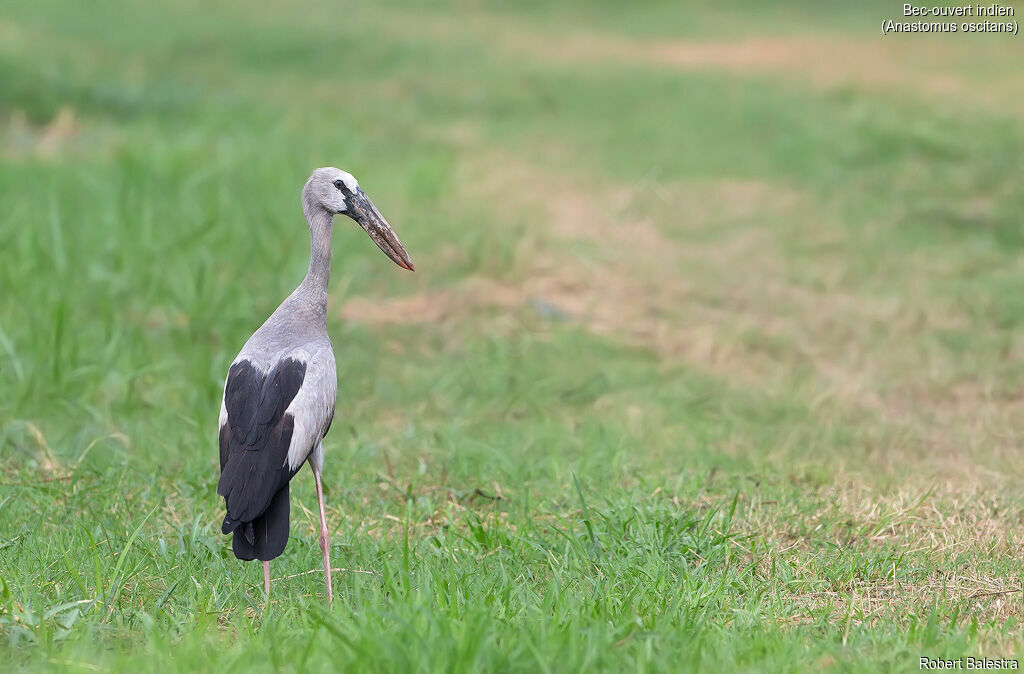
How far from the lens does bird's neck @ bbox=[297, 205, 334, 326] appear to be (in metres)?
4.23

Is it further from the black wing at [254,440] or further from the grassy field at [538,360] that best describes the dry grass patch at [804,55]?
the black wing at [254,440]

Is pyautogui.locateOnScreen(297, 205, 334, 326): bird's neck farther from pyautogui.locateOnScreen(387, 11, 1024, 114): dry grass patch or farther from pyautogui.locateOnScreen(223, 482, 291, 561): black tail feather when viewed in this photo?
pyautogui.locateOnScreen(387, 11, 1024, 114): dry grass patch

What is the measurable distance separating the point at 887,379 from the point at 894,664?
3.09 meters

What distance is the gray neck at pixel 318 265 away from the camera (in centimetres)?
422

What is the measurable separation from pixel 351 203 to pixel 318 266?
0.25m

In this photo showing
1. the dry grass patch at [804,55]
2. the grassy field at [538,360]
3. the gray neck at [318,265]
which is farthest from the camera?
the dry grass patch at [804,55]

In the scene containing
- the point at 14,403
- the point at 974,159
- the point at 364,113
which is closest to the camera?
the point at 14,403

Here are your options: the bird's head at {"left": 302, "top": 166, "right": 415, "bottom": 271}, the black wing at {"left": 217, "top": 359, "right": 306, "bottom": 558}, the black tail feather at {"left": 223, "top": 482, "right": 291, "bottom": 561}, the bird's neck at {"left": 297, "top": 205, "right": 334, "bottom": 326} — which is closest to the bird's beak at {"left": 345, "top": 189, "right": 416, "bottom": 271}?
the bird's head at {"left": 302, "top": 166, "right": 415, "bottom": 271}

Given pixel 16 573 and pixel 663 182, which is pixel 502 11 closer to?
pixel 663 182

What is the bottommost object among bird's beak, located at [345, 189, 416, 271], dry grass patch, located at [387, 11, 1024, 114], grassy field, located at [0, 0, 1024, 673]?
grassy field, located at [0, 0, 1024, 673]

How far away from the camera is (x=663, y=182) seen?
31.4ft

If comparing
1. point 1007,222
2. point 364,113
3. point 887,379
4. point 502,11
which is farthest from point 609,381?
point 502,11

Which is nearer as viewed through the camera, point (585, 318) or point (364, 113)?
point (585, 318)

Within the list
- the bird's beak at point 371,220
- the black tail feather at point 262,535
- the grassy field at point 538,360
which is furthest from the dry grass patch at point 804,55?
the black tail feather at point 262,535
